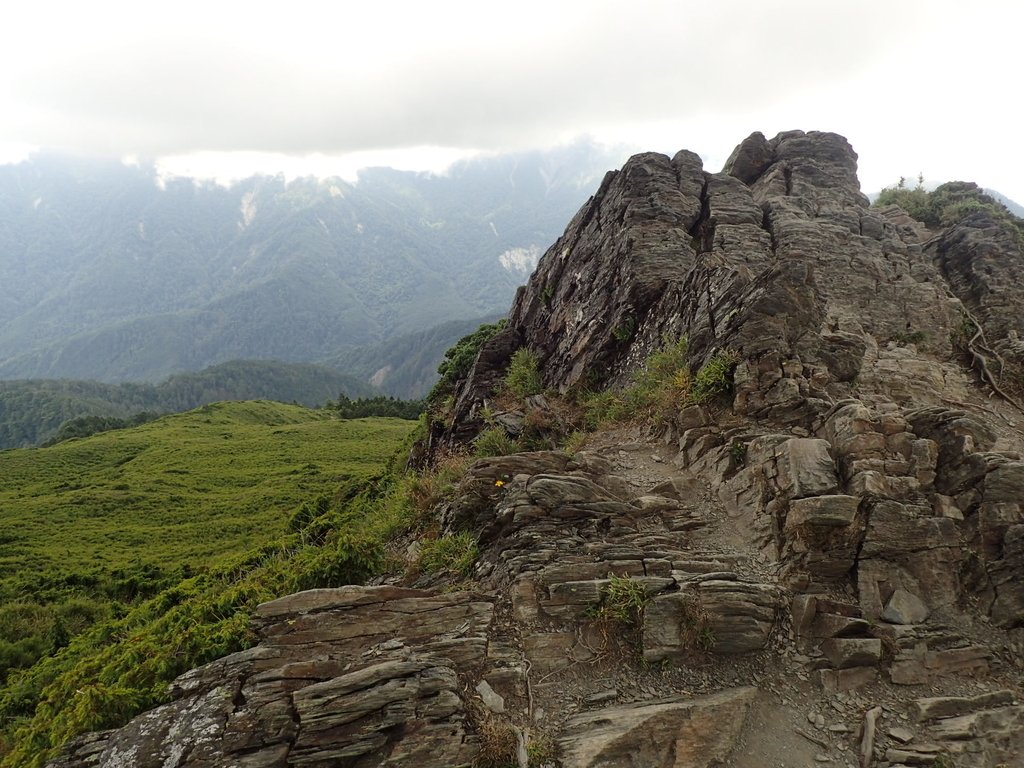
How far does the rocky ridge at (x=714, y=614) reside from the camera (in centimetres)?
717

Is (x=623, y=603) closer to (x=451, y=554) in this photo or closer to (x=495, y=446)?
(x=451, y=554)

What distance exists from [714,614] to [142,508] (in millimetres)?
52342

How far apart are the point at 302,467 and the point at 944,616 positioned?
54.0 m

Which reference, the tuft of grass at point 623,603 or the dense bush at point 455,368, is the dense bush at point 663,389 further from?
the dense bush at point 455,368

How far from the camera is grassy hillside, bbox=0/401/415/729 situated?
85.8 ft

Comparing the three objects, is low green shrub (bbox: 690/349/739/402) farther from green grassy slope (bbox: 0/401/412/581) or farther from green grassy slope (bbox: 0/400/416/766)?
green grassy slope (bbox: 0/401/412/581)

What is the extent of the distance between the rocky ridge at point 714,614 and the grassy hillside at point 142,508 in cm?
1501

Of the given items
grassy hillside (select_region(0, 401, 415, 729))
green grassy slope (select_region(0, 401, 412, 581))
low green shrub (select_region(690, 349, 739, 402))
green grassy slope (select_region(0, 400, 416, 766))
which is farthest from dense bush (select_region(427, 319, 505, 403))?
low green shrub (select_region(690, 349, 739, 402))

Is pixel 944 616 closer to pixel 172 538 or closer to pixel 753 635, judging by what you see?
pixel 753 635

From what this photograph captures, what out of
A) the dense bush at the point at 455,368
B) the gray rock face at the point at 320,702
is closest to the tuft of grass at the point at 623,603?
the gray rock face at the point at 320,702

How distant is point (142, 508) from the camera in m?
45.4

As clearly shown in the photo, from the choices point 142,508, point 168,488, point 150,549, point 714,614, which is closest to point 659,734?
point 714,614

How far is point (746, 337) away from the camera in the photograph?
13141 mm

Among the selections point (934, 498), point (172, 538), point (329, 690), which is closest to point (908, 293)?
point (934, 498)
